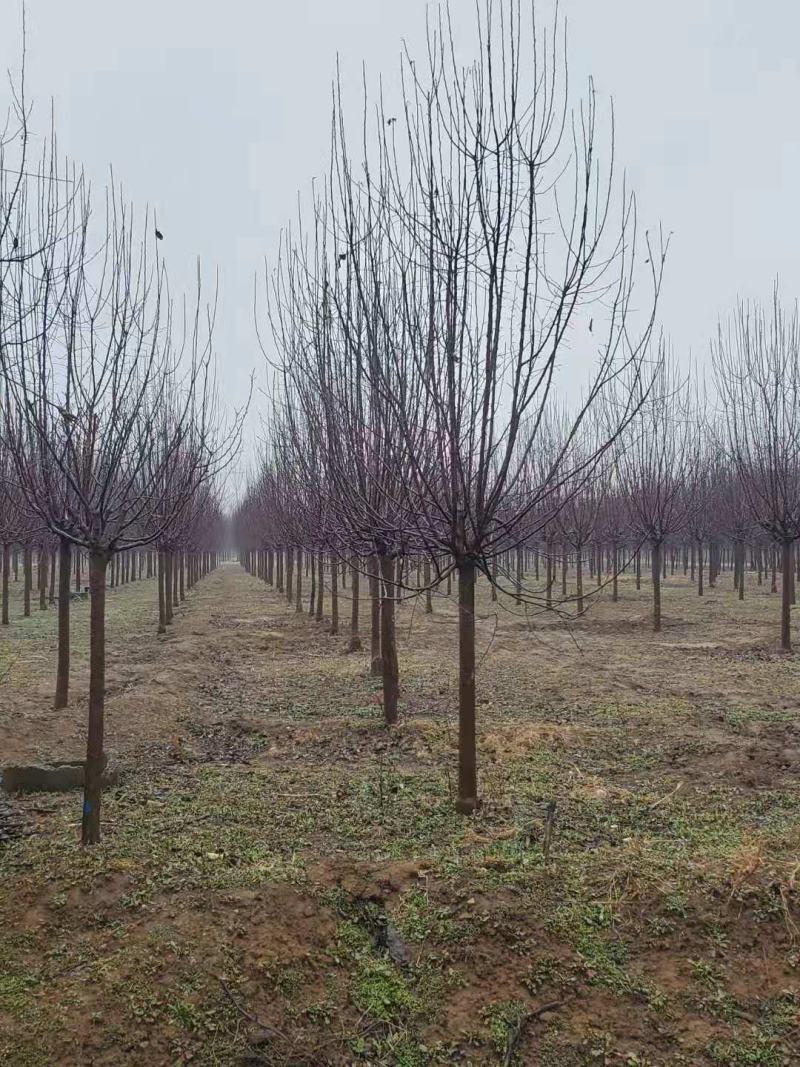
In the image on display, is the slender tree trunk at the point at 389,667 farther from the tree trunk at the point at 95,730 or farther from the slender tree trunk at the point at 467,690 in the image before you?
the tree trunk at the point at 95,730

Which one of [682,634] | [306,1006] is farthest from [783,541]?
[306,1006]

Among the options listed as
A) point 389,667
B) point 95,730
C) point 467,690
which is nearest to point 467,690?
point 467,690

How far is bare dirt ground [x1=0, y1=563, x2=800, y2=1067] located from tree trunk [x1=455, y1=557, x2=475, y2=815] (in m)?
0.18

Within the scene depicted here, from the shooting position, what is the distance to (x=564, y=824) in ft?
14.8

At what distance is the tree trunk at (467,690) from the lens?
14.4ft

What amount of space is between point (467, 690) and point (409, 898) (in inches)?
51.9

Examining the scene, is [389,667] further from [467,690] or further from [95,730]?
[95,730]

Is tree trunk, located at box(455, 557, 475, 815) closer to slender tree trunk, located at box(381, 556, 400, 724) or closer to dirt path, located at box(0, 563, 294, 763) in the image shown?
slender tree trunk, located at box(381, 556, 400, 724)

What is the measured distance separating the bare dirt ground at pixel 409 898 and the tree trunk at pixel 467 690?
18 cm

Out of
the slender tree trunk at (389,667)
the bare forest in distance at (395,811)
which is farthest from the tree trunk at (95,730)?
the slender tree trunk at (389,667)

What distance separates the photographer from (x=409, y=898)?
3545 mm

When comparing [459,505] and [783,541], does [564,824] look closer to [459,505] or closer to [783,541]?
[459,505]

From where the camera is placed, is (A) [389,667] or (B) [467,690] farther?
(A) [389,667]

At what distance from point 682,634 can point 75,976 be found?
12.7m
